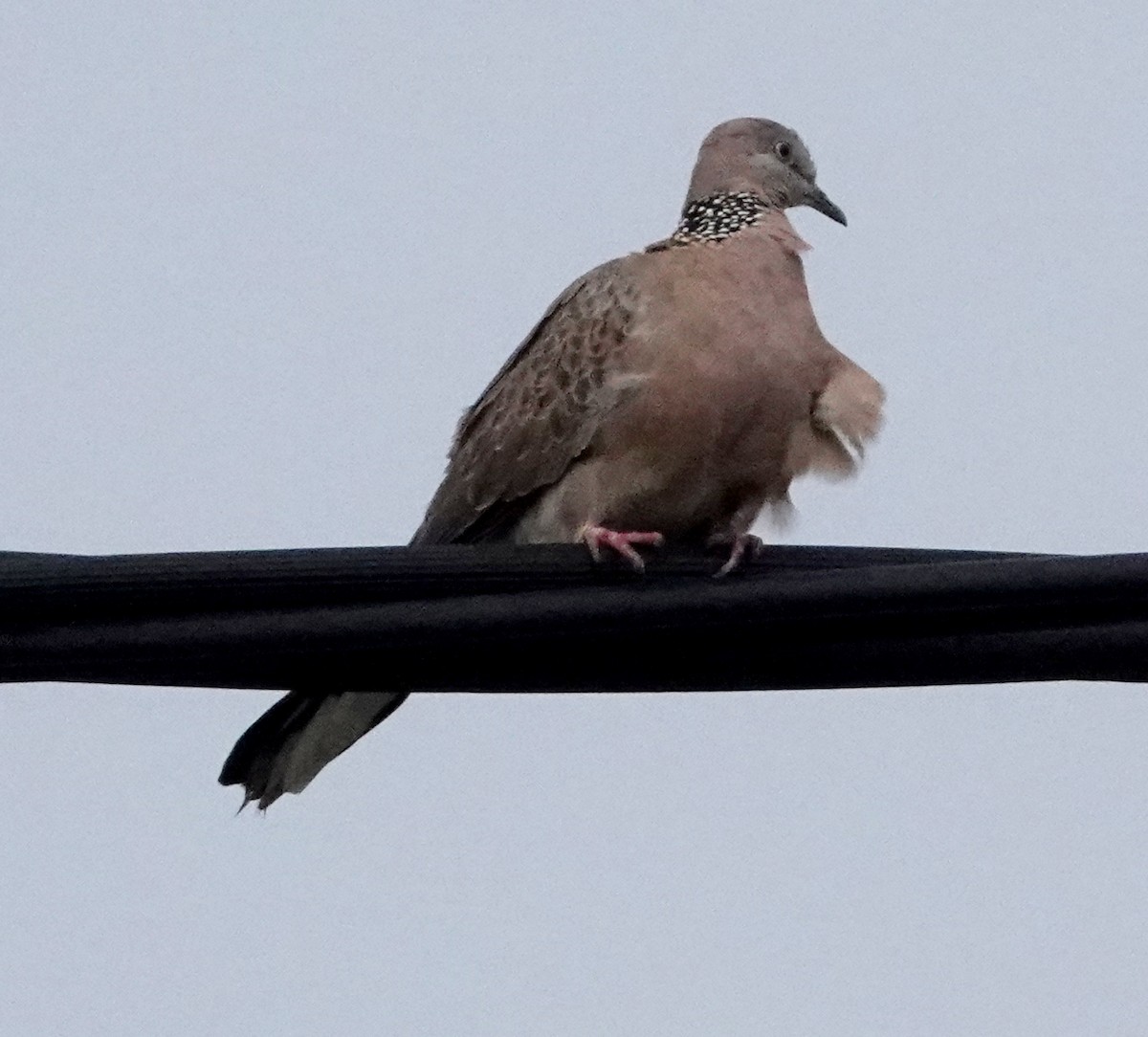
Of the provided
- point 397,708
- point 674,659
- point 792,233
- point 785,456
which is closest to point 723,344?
point 785,456

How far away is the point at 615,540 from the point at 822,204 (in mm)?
1685

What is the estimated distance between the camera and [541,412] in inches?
189

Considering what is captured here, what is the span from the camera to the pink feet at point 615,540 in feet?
14.3

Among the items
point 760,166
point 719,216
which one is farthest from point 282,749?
point 760,166

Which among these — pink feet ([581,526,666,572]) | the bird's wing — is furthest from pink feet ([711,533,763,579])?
the bird's wing

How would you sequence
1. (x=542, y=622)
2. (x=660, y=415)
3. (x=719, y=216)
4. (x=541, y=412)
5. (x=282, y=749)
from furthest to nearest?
(x=719, y=216)
(x=541, y=412)
(x=660, y=415)
(x=282, y=749)
(x=542, y=622)

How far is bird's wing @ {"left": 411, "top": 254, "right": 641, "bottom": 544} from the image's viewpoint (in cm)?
474

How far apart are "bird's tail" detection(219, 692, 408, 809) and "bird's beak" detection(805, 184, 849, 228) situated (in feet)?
6.85

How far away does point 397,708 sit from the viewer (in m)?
4.64

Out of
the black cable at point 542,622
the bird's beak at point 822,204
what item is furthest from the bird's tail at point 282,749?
the bird's beak at point 822,204

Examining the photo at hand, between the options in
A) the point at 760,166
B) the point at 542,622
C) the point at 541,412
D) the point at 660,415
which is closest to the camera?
the point at 542,622

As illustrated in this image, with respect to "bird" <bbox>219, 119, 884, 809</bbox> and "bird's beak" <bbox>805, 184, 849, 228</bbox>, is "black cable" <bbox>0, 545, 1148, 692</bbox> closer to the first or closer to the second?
"bird" <bbox>219, 119, 884, 809</bbox>

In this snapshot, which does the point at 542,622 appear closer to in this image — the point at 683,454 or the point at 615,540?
the point at 615,540

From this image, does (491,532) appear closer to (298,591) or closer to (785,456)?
(785,456)
